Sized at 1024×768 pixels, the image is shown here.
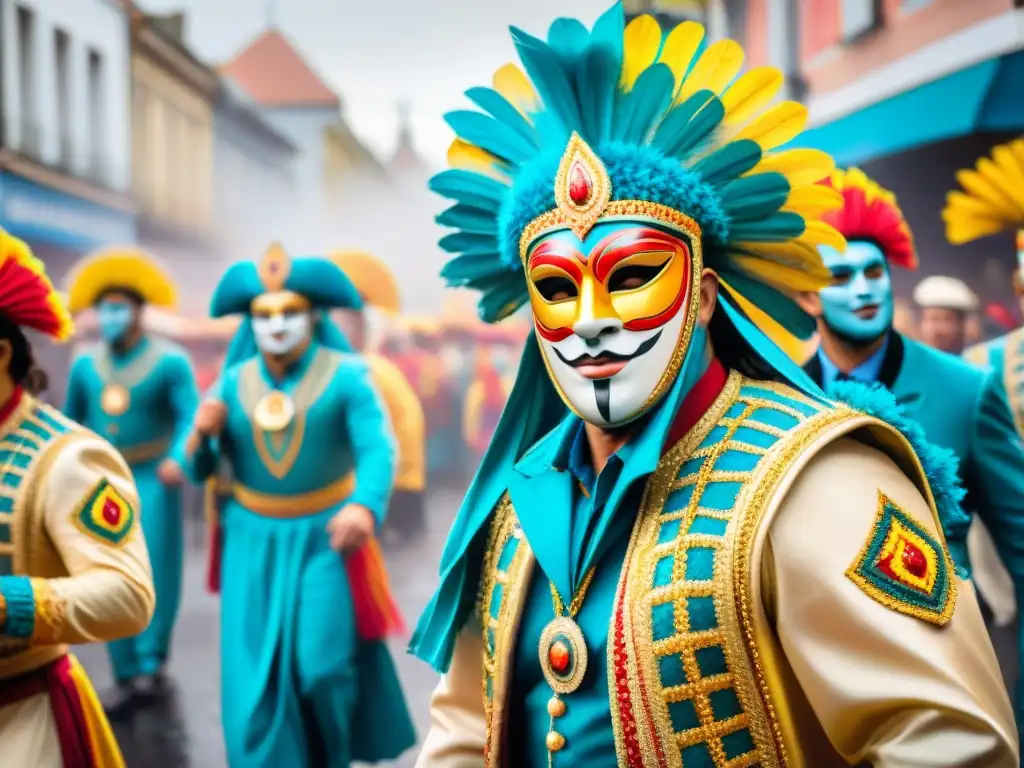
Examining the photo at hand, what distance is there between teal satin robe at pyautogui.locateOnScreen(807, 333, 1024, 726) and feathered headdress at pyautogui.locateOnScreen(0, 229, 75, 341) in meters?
2.33

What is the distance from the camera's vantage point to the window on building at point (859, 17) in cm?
980

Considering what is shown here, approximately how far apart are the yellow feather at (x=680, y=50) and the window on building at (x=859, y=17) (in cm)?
851

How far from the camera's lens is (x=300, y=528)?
4.80 m

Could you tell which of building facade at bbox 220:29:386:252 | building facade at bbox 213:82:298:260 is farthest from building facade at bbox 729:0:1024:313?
building facade at bbox 213:82:298:260

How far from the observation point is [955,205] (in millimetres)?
5008

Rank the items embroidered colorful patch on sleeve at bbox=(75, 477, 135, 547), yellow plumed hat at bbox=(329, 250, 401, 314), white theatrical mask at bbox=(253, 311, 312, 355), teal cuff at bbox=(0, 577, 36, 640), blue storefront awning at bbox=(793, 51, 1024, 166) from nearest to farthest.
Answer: teal cuff at bbox=(0, 577, 36, 640)
embroidered colorful patch on sleeve at bbox=(75, 477, 135, 547)
white theatrical mask at bbox=(253, 311, 312, 355)
blue storefront awning at bbox=(793, 51, 1024, 166)
yellow plumed hat at bbox=(329, 250, 401, 314)

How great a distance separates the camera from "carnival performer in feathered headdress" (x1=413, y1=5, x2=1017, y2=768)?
169cm

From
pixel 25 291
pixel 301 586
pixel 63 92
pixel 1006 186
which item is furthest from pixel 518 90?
pixel 63 92

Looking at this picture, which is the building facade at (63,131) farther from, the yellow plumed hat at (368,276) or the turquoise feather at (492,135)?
the turquoise feather at (492,135)

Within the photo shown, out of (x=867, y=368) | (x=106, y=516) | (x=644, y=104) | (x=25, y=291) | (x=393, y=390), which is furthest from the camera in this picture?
(x=393, y=390)

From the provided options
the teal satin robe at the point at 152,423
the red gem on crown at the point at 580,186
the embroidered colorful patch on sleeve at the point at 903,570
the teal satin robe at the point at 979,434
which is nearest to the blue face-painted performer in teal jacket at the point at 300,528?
the teal satin robe at the point at 152,423

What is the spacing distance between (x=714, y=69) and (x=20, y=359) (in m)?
2.06

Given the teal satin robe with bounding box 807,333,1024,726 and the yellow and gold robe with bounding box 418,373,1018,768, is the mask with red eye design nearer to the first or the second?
the yellow and gold robe with bounding box 418,373,1018,768

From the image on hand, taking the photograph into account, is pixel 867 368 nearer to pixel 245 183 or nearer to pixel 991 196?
pixel 991 196
